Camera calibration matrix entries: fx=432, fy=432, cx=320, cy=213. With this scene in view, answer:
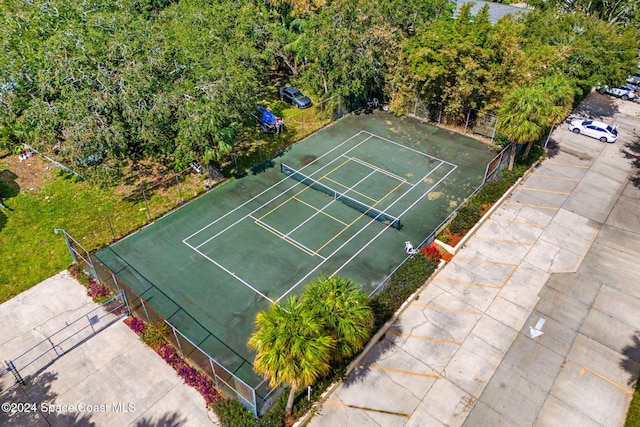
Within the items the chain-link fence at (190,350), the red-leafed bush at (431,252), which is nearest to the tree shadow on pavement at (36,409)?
the chain-link fence at (190,350)

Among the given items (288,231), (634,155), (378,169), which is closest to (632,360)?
(288,231)

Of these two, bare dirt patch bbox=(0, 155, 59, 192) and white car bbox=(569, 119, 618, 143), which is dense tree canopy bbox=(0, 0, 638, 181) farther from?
white car bbox=(569, 119, 618, 143)

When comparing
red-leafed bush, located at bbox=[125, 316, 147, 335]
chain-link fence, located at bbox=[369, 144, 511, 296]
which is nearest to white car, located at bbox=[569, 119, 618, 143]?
chain-link fence, located at bbox=[369, 144, 511, 296]

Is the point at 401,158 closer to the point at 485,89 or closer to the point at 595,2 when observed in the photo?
the point at 485,89

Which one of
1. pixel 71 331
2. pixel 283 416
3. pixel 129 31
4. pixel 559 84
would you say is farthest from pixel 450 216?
pixel 129 31

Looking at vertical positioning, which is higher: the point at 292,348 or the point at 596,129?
the point at 292,348

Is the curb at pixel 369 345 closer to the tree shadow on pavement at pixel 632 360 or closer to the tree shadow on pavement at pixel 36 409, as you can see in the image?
the tree shadow on pavement at pixel 36 409

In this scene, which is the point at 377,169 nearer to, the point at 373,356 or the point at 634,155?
the point at 373,356
